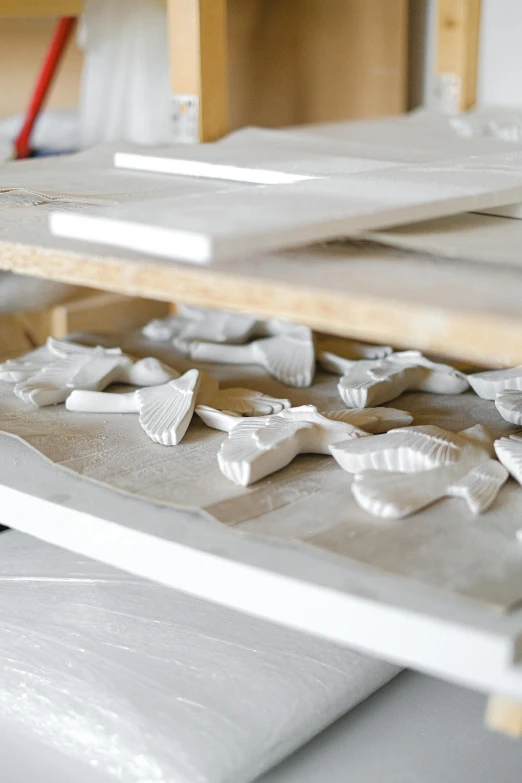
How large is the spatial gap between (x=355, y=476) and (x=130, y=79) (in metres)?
0.94

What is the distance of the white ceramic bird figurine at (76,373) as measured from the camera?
819mm

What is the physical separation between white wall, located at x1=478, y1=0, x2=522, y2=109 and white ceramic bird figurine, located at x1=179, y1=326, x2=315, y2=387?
2.08 feet

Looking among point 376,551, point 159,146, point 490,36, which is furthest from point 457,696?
point 490,36

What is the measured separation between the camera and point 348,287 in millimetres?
459

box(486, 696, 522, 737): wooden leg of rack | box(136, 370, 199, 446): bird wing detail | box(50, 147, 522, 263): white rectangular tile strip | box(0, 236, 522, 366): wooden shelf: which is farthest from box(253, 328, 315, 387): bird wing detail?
box(486, 696, 522, 737): wooden leg of rack

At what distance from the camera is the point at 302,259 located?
1.70 feet

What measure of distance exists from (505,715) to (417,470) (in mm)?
197

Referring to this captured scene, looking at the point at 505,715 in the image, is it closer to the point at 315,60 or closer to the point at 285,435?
the point at 285,435

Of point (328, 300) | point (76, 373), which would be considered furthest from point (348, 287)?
point (76, 373)

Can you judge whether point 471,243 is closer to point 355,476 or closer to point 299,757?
point 355,476

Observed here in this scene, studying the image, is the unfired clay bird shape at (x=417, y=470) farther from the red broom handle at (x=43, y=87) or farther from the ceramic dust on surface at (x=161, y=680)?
the red broom handle at (x=43, y=87)

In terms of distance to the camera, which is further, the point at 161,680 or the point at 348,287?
the point at 161,680

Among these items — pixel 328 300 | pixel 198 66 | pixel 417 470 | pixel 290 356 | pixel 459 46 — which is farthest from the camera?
pixel 459 46

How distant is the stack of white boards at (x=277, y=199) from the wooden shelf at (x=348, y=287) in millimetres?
17
